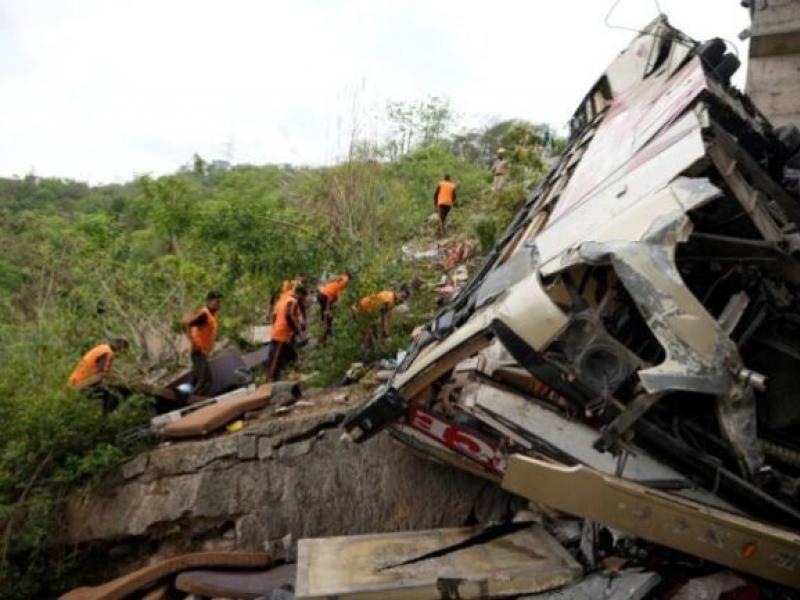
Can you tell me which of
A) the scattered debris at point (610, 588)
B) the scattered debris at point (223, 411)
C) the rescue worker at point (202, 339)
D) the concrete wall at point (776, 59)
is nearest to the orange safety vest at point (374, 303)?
the scattered debris at point (223, 411)

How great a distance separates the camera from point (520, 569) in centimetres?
354

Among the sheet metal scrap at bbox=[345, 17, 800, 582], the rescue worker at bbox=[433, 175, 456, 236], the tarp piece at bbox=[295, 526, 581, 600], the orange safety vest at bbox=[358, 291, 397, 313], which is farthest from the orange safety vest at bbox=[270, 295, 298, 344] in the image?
the rescue worker at bbox=[433, 175, 456, 236]

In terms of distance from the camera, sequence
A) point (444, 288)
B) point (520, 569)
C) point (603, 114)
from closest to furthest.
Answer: point (520, 569), point (603, 114), point (444, 288)

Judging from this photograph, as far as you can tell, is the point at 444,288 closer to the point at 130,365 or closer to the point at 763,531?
the point at 130,365

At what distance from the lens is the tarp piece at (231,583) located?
459 cm

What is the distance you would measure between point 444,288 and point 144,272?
3762 millimetres

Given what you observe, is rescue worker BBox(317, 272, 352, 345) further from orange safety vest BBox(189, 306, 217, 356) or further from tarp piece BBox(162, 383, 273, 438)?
tarp piece BBox(162, 383, 273, 438)

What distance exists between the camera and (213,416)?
226 inches

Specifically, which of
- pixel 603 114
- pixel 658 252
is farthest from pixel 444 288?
pixel 658 252

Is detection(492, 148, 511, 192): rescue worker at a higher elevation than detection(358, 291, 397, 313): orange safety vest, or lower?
higher

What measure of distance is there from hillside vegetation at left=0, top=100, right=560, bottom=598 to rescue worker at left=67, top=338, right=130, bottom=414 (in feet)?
0.57

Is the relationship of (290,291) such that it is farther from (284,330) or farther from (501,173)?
(501,173)

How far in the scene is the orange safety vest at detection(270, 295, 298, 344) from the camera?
23.8 ft

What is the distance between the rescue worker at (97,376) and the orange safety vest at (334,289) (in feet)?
6.98
